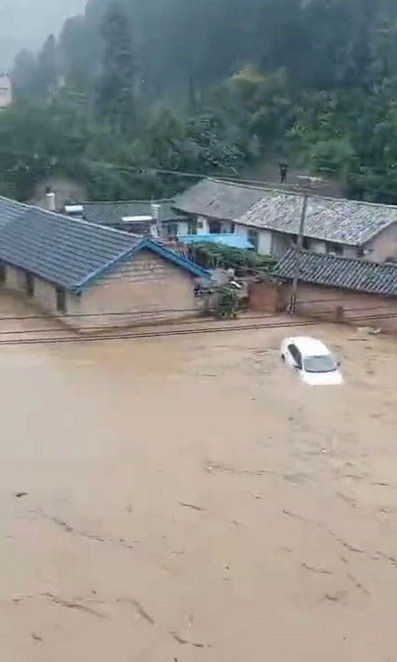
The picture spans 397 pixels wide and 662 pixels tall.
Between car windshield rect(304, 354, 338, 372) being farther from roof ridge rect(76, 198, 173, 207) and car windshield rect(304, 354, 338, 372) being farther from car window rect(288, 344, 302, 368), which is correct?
roof ridge rect(76, 198, 173, 207)

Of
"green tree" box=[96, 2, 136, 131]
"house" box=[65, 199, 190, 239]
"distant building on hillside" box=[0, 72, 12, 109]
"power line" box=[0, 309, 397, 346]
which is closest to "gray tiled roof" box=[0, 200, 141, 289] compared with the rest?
"power line" box=[0, 309, 397, 346]

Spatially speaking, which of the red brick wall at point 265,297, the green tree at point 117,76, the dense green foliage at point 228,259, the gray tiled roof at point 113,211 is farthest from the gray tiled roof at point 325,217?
the green tree at point 117,76

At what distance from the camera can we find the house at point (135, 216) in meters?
26.0

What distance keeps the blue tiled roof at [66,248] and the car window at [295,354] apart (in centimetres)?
382

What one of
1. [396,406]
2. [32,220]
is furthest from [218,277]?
[396,406]

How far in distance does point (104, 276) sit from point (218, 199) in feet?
39.7

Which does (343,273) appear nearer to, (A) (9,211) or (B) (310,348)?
(B) (310,348)

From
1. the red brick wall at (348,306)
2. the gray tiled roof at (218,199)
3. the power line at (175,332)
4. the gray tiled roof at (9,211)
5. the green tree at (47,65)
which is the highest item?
the green tree at (47,65)

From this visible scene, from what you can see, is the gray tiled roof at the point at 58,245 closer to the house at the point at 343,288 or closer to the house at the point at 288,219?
the house at the point at 343,288

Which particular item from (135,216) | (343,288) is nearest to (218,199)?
(135,216)

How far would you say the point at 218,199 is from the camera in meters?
28.3

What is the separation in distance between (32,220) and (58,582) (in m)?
14.3

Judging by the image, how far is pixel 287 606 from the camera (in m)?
8.44

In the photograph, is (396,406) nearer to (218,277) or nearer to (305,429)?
(305,429)
